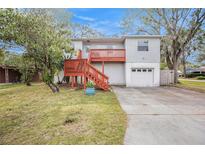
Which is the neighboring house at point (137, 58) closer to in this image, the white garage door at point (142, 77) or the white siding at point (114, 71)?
the white garage door at point (142, 77)

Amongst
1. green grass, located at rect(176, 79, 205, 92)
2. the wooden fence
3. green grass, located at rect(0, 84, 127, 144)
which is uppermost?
the wooden fence

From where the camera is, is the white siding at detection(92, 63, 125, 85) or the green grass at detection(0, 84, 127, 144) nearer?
the green grass at detection(0, 84, 127, 144)

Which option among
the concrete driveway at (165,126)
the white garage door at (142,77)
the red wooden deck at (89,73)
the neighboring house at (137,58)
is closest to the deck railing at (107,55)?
the neighboring house at (137,58)

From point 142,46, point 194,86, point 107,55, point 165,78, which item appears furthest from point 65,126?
point 165,78

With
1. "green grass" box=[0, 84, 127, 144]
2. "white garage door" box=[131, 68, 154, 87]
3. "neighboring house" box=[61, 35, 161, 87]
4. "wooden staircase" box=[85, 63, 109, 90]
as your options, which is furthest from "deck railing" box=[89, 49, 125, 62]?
"green grass" box=[0, 84, 127, 144]

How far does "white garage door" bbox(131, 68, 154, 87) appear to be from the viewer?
1672 cm

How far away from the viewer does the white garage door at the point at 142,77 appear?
16.7m

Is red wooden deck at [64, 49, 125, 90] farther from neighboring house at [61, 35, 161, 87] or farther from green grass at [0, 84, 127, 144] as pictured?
green grass at [0, 84, 127, 144]

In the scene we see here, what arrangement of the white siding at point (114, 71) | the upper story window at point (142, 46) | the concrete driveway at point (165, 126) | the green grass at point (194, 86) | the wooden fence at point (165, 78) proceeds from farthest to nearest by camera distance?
the wooden fence at point (165, 78)
the white siding at point (114, 71)
the upper story window at point (142, 46)
the green grass at point (194, 86)
the concrete driveway at point (165, 126)

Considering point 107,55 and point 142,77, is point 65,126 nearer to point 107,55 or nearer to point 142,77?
point 107,55

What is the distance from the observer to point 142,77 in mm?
16719
